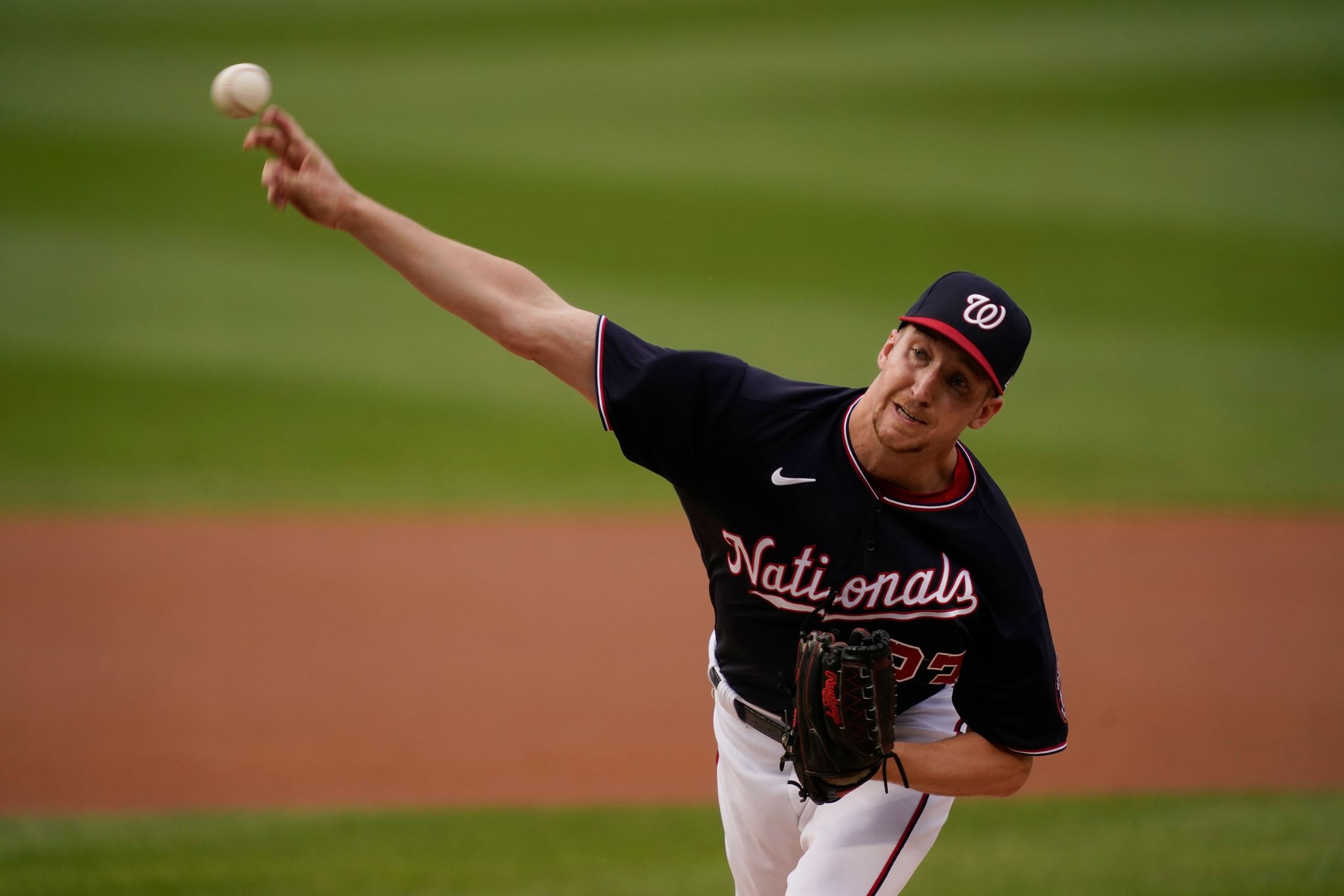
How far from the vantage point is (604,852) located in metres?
A: 4.97

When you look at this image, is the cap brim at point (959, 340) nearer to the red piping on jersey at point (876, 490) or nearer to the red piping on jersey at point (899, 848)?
the red piping on jersey at point (876, 490)

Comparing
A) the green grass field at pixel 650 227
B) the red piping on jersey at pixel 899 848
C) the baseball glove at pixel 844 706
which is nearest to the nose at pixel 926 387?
the baseball glove at pixel 844 706

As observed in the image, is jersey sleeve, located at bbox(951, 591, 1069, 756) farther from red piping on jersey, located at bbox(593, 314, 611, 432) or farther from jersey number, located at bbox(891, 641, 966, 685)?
red piping on jersey, located at bbox(593, 314, 611, 432)

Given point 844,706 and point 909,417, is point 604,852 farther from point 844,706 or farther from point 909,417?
point 909,417

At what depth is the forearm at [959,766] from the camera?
312 cm

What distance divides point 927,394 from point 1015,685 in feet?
2.50

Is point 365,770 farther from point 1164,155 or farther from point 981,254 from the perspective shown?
point 1164,155

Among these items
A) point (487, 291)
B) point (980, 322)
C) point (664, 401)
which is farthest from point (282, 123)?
point (980, 322)

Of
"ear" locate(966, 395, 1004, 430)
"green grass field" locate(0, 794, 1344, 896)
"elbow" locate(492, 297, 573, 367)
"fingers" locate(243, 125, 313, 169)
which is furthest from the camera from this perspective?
"green grass field" locate(0, 794, 1344, 896)

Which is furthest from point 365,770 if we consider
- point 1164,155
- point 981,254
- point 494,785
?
point 1164,155

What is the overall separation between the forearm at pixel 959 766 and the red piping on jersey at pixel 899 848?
13 cm

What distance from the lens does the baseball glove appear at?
111 inches

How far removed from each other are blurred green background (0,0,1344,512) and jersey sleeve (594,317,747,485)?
5.88 meters

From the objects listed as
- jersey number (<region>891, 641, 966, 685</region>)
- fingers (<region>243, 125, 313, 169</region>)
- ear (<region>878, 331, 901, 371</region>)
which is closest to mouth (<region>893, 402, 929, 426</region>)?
ear (<region>878, 331, 901, 371</region>)
